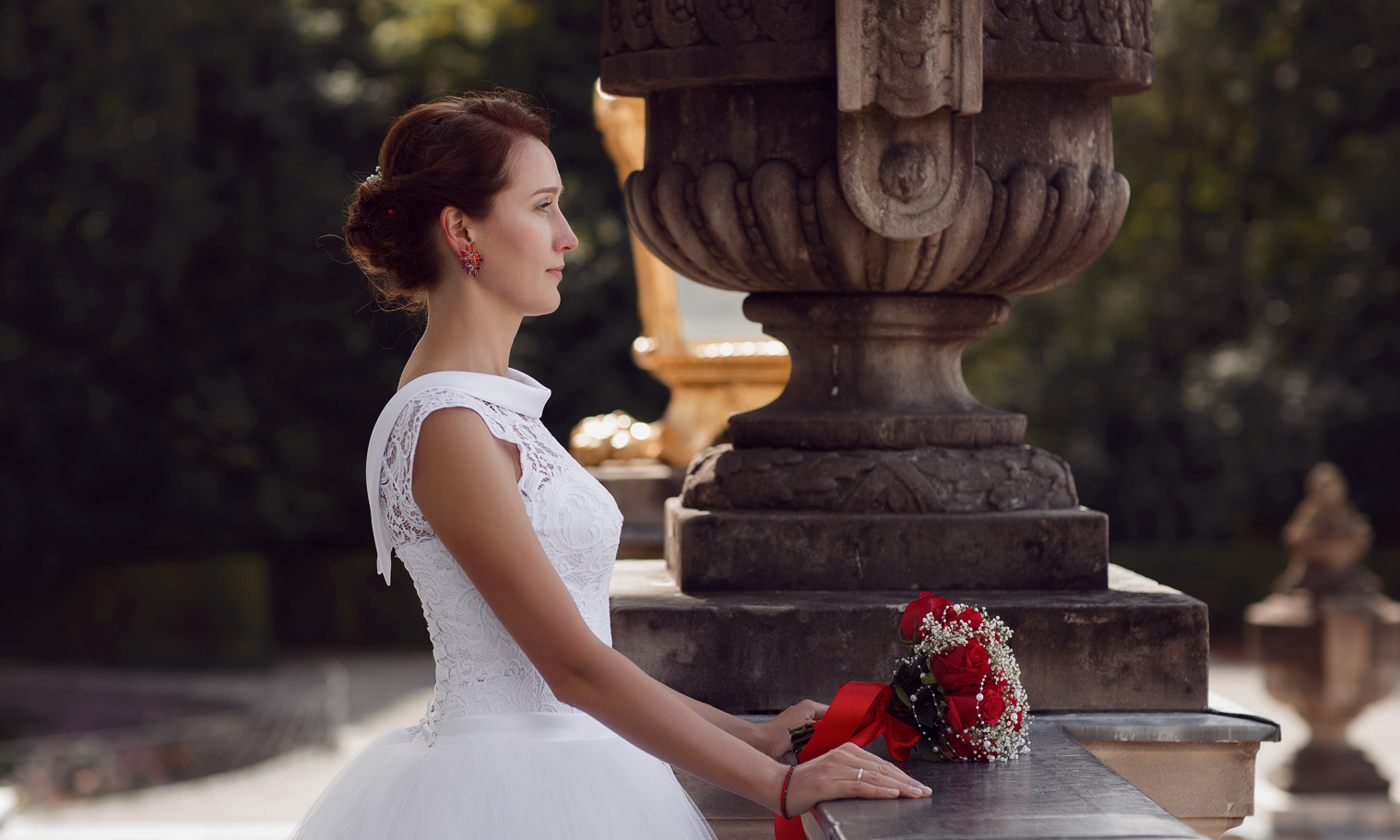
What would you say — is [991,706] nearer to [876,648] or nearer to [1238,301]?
[876,648]

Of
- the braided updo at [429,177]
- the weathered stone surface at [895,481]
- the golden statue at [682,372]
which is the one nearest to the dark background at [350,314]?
the golden statue at [682,372]

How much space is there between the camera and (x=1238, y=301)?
1975 cm

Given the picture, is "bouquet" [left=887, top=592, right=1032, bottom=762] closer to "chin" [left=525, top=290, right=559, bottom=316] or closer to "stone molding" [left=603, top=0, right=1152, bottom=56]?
"chin" [left=525, top=290, right=559, bottom=316]

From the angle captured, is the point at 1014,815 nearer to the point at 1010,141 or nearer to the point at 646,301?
the point at 1010,141

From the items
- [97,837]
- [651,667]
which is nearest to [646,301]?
[97,837]

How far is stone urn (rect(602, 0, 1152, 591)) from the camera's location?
269cm

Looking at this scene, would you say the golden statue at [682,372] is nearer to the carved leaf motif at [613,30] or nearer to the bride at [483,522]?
the carved leaf motif at [613,30]

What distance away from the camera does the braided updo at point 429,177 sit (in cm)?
213

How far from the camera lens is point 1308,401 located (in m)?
18.5

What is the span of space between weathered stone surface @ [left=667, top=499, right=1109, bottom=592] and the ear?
899mm

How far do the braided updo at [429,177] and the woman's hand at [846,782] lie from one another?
900 mm

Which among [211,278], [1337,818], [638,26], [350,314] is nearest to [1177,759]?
[638,26]

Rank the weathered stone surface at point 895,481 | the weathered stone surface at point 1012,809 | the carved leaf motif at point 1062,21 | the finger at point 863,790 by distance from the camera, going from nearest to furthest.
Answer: the weathered stone surface at point 1012,809, the finger at point 863,790, the carved leaf motif at point 1062,21, the weathered stone surface at point 895,481

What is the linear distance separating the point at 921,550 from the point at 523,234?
1.05m
